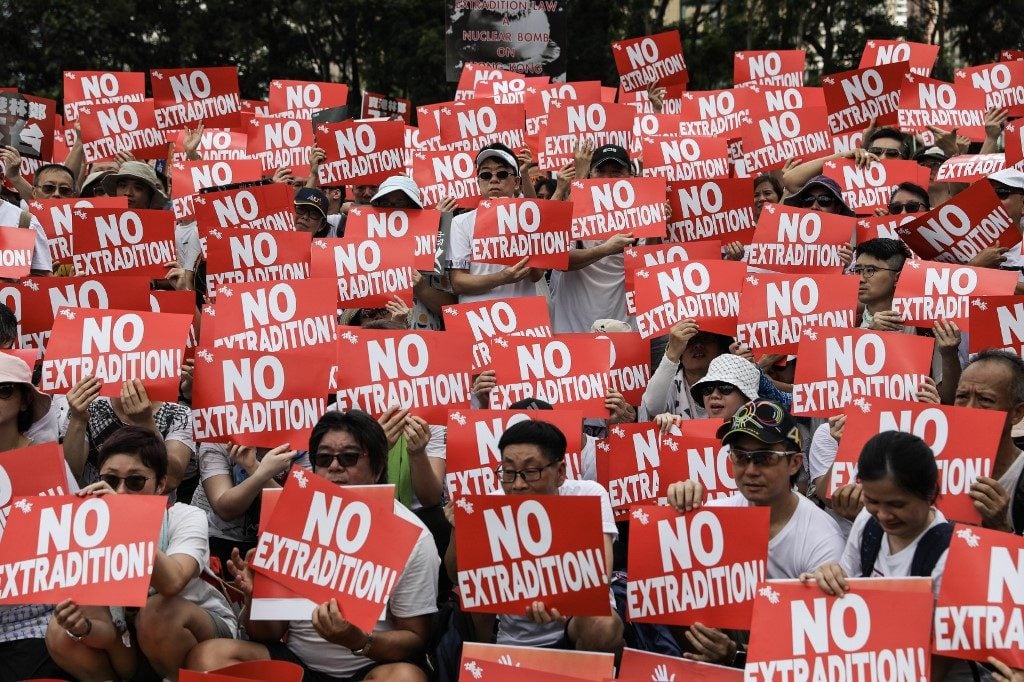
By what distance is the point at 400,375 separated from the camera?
773 centimetres

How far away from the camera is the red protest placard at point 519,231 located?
952 centimetres

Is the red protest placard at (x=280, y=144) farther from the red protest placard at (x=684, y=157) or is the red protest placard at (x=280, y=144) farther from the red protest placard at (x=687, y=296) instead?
the red protest placard at (x=687, y=296)

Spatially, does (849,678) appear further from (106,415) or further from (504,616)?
(106,415)

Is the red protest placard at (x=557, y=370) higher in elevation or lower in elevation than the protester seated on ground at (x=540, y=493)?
higher

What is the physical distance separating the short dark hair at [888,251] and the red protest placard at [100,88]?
7.68 m

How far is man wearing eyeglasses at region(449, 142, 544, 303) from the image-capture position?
31.5 feet

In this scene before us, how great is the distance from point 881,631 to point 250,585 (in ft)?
8.91

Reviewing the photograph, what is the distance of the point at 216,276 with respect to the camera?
30.8ft

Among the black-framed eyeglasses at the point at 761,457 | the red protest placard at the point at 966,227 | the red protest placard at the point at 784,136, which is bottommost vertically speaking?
the black-framed eyeglasses at the point at 761,457

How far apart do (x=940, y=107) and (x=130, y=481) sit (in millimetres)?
8642

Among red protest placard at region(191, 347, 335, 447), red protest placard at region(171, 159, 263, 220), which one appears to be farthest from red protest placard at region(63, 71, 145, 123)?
red protest placard at region(191, 347, 335, 447)

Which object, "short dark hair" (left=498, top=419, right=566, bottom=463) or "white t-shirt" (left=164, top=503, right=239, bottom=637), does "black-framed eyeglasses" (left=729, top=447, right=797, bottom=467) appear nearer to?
"short dark hair" (left=498, top=419, right=566, bottom=463)

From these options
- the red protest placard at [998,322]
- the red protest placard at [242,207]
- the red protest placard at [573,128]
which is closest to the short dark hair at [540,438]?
the red protest placard at [998,322]

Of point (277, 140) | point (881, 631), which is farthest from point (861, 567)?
point (277, 140)
